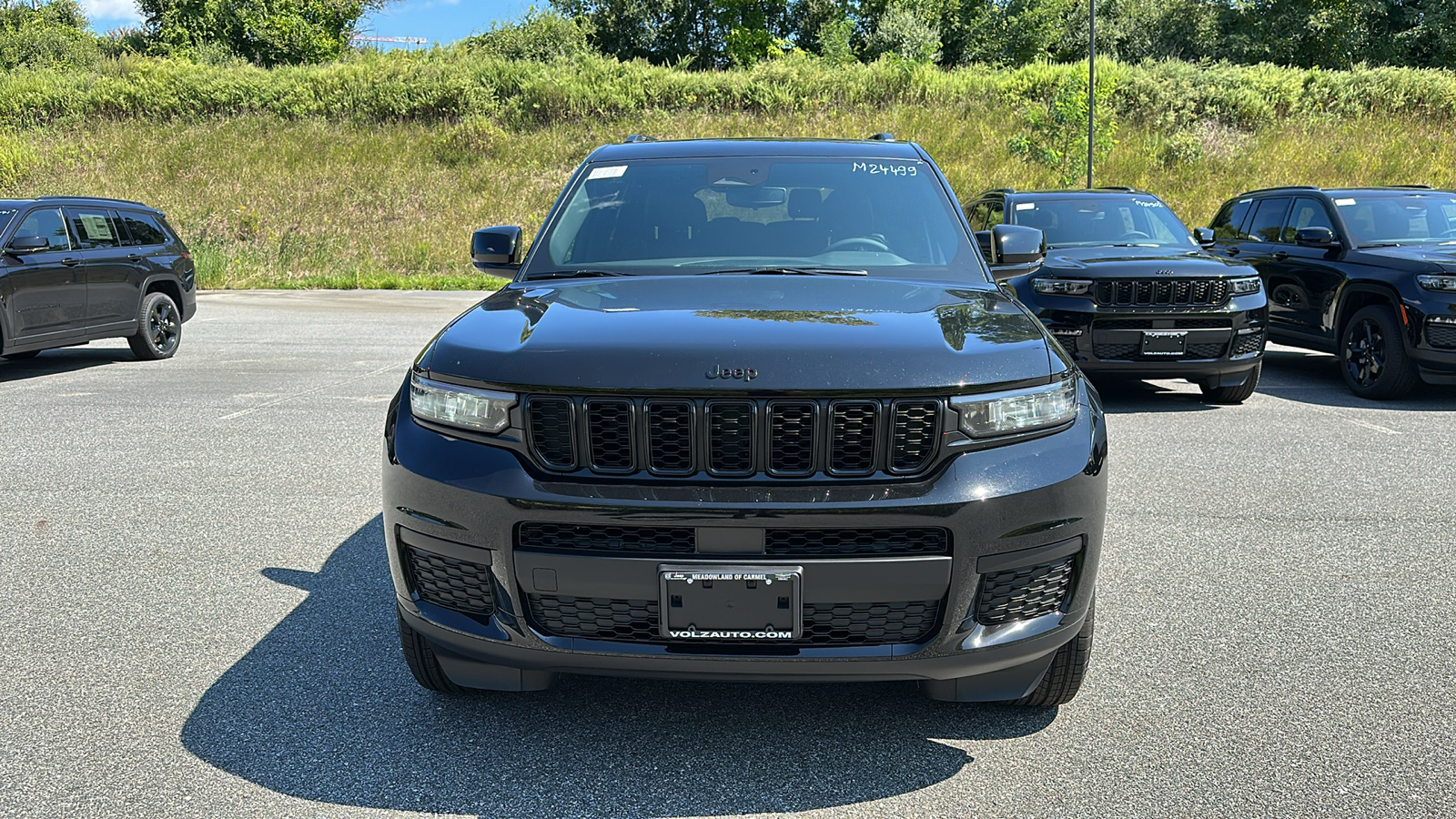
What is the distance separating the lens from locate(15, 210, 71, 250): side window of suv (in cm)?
1095

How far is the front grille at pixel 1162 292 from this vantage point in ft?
29.4

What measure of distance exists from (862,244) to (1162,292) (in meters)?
5.64

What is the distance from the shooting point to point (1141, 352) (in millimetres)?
8977

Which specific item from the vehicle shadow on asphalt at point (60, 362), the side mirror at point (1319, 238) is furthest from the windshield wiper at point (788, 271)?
the vehicle shadow on asphalt at point (60, 362)

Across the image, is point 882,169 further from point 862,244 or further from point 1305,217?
point 1305,217

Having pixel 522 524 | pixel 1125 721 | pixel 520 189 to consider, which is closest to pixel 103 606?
pixel 522 524

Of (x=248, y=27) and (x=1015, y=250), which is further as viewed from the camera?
(x=248, y=27)

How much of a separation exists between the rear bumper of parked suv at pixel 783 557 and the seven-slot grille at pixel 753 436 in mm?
49

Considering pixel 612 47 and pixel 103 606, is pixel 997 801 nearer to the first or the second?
pixel 103 606

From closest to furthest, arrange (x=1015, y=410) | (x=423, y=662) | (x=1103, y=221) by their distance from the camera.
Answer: (x=1015, y=410), (x=423, y=662), (x=1103, y=221)

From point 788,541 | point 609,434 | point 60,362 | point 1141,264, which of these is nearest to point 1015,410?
point 788,541

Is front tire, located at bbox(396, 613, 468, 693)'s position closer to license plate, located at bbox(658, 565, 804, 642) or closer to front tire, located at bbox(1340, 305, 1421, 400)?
license plate, located at bbox(658, 565, 804, 642)

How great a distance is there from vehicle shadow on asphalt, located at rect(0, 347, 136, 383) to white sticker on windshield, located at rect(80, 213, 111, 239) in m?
1.34

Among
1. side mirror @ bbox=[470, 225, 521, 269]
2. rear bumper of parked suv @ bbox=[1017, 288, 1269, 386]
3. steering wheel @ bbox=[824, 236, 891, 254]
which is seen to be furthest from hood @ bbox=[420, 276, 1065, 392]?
rear bumper of parked suv @ bbox=[1017, 288, 1269, 386]
